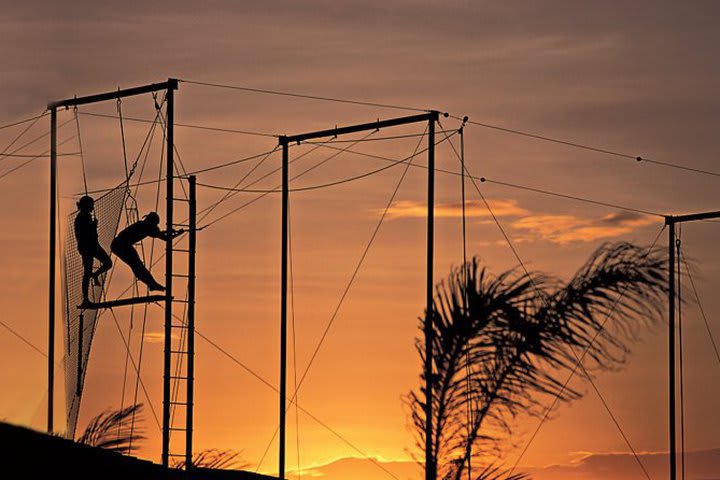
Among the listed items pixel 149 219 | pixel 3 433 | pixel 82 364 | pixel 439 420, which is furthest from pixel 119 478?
pixel 439 420

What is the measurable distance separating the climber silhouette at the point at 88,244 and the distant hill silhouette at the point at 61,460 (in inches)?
219

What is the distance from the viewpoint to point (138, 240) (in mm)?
26031

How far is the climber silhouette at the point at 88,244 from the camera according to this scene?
2548cm

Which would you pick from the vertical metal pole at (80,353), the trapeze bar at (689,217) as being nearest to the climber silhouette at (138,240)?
the vertical metal pole at (80,353)

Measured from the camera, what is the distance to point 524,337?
847 centimetres

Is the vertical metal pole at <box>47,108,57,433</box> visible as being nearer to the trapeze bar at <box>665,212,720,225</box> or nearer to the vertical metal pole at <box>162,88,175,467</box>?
the vertical metal pole at <box>162,88,175,467</box>

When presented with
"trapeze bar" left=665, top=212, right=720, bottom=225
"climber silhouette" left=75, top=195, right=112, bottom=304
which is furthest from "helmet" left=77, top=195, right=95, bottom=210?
"trapeze bar" left=665, top=212, right=720, bottom=225

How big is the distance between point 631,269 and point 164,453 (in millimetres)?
16638

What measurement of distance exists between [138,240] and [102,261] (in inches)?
32.1

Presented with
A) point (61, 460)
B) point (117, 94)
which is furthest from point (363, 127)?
point (61, 460)

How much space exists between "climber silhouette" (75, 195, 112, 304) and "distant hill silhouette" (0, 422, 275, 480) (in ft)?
18.2

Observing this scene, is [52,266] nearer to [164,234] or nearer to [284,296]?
[164,234]

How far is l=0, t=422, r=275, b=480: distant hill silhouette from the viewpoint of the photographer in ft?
56.1

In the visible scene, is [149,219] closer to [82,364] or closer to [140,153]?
[140,153]
